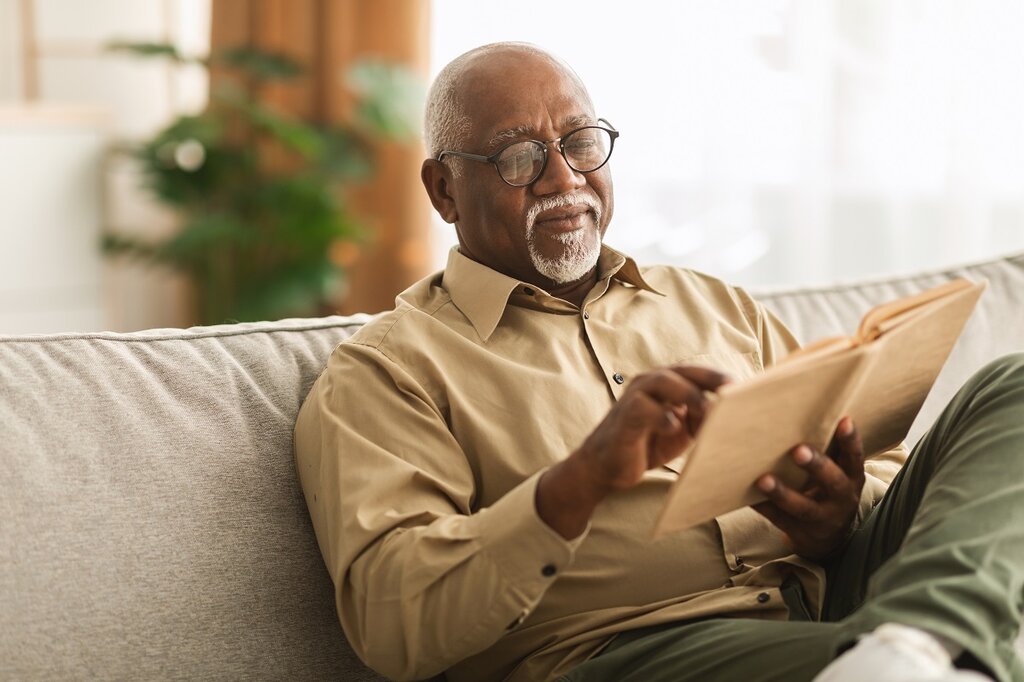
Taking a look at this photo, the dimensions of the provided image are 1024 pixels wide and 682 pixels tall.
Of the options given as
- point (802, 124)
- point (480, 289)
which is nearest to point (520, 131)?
point (480, 289)

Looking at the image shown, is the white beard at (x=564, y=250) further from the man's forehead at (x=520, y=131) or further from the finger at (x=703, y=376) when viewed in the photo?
the finger at (x=703, y=376)

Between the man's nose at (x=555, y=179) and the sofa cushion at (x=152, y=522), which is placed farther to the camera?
the man's nose at (x=555, y=179)

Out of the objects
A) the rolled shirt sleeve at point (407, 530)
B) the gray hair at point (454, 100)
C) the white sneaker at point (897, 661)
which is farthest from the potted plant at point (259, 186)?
the white sneaker at point (897, 661)

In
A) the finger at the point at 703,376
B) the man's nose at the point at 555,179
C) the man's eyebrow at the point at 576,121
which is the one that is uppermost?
the man's eyebrow at the point at 576,121

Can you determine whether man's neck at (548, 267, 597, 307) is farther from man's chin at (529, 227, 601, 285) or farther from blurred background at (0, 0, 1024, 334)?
blurred background at (0, 0, 1024, 334)

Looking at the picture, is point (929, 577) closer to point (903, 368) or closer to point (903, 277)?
point (903, 368)

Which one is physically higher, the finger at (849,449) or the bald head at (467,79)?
the bald head at (467,79)

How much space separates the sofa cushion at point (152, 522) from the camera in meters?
1.38

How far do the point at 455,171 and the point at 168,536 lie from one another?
62 cm

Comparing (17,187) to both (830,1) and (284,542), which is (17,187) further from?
(284,542)

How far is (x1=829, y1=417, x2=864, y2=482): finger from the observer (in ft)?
4.47

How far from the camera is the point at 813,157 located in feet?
11.8

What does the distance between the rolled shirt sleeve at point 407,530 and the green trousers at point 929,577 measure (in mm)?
166

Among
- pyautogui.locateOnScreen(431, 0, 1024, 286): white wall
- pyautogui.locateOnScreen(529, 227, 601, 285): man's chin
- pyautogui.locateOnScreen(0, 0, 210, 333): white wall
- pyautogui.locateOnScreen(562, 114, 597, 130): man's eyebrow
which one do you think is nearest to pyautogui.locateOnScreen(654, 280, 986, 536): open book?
pyautogui.locateOnScreen(529, 227, 601, 285): man's chin
